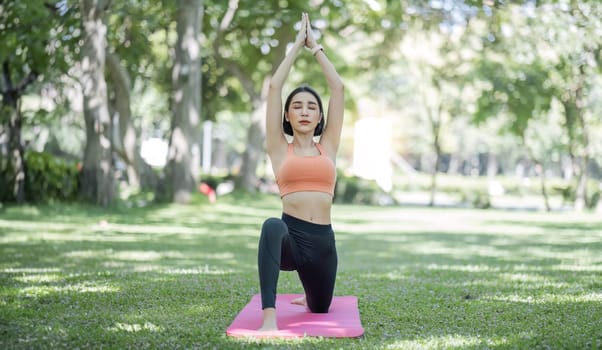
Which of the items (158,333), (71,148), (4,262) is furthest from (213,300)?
(71,148)

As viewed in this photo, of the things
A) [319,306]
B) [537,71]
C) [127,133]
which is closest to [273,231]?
[319,306]

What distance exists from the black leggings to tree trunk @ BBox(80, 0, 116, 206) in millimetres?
11955

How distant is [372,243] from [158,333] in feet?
28.1

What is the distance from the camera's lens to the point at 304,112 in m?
5.24

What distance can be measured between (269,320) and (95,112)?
1249cm

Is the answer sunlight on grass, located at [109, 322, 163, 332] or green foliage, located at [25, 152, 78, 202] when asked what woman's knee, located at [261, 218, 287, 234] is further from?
green foliage, located at [25, 152, 78, 202]

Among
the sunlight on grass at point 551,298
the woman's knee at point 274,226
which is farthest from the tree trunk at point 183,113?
the woman's knee at point 274,226

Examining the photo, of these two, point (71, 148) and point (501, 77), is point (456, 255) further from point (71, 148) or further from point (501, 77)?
point (71, 148)

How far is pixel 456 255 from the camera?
11.1 metres

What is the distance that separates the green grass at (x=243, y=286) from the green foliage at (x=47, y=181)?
2134mm

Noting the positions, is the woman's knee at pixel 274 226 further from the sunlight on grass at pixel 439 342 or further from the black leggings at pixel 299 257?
the sunlight on grass at pixel 439 342

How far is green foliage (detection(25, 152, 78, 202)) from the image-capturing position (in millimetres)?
17062

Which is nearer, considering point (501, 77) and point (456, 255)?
point (456, 255)

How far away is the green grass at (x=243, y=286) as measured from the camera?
15.1ft
